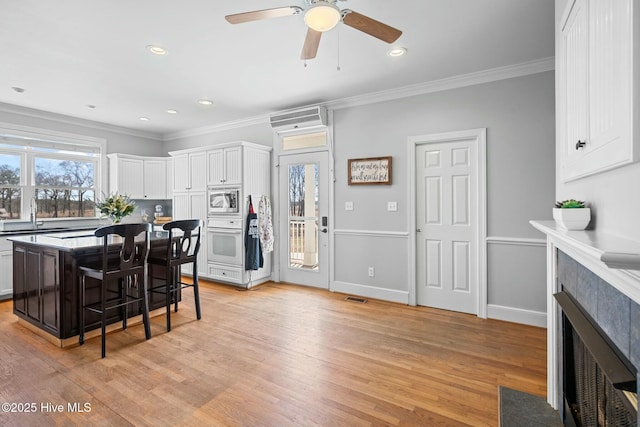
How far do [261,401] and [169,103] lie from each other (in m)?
3.99

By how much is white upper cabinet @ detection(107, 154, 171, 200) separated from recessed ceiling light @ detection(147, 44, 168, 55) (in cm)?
313

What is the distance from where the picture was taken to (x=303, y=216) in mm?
4652

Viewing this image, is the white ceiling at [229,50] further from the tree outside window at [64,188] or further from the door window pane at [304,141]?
the tree outside window at [64,188]

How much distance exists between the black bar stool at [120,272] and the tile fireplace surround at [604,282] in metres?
2.93

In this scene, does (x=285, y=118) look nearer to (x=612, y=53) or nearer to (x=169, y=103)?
(x=169, y=103)

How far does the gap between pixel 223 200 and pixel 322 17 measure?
3.38 meters

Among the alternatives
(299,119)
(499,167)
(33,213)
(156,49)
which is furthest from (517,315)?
(33,213)

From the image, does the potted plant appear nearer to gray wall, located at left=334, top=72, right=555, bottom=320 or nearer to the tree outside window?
gray wall, located at left=334, top=72, right=555, bottom=320

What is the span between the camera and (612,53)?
0.98m

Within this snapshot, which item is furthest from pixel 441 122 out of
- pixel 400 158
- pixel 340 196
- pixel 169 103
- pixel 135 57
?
pixel 169 103

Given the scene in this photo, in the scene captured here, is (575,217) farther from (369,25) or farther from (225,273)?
(225,273)

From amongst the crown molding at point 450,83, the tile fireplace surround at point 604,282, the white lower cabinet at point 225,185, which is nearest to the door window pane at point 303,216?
the white lower cabinet at point 225,185

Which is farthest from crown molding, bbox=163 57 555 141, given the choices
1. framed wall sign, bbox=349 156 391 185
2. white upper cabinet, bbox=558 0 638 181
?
white upper cabinet, bbox=558 0 638 181

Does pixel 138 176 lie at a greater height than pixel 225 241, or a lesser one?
greater
